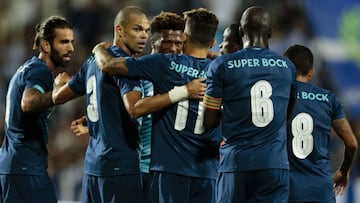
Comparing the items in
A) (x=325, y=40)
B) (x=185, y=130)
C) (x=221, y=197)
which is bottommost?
(x=221, y=197)

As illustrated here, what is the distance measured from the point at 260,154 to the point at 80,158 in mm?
7411

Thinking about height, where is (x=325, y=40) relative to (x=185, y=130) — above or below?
above

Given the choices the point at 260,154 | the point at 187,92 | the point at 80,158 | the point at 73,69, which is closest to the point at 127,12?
the point at 187,92

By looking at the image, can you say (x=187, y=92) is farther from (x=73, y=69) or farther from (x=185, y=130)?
(x=73, y=69)

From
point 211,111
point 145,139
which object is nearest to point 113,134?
point 145,139

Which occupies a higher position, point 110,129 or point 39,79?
point 39,79

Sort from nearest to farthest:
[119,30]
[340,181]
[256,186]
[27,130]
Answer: [256,186], [119,30], [27,130], [340,181]

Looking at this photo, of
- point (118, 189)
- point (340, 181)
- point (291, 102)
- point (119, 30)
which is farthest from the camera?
point (340, 181)

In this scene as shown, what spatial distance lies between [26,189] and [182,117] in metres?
1.45

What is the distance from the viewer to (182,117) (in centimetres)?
661

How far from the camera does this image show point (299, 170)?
23.6 ft

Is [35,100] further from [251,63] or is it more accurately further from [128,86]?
[251,63]

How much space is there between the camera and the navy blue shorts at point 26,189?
711cm

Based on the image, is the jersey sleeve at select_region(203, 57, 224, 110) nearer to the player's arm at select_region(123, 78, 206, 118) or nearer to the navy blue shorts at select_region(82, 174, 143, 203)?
the player's arm at select_region(123, 78, 206, 118)
